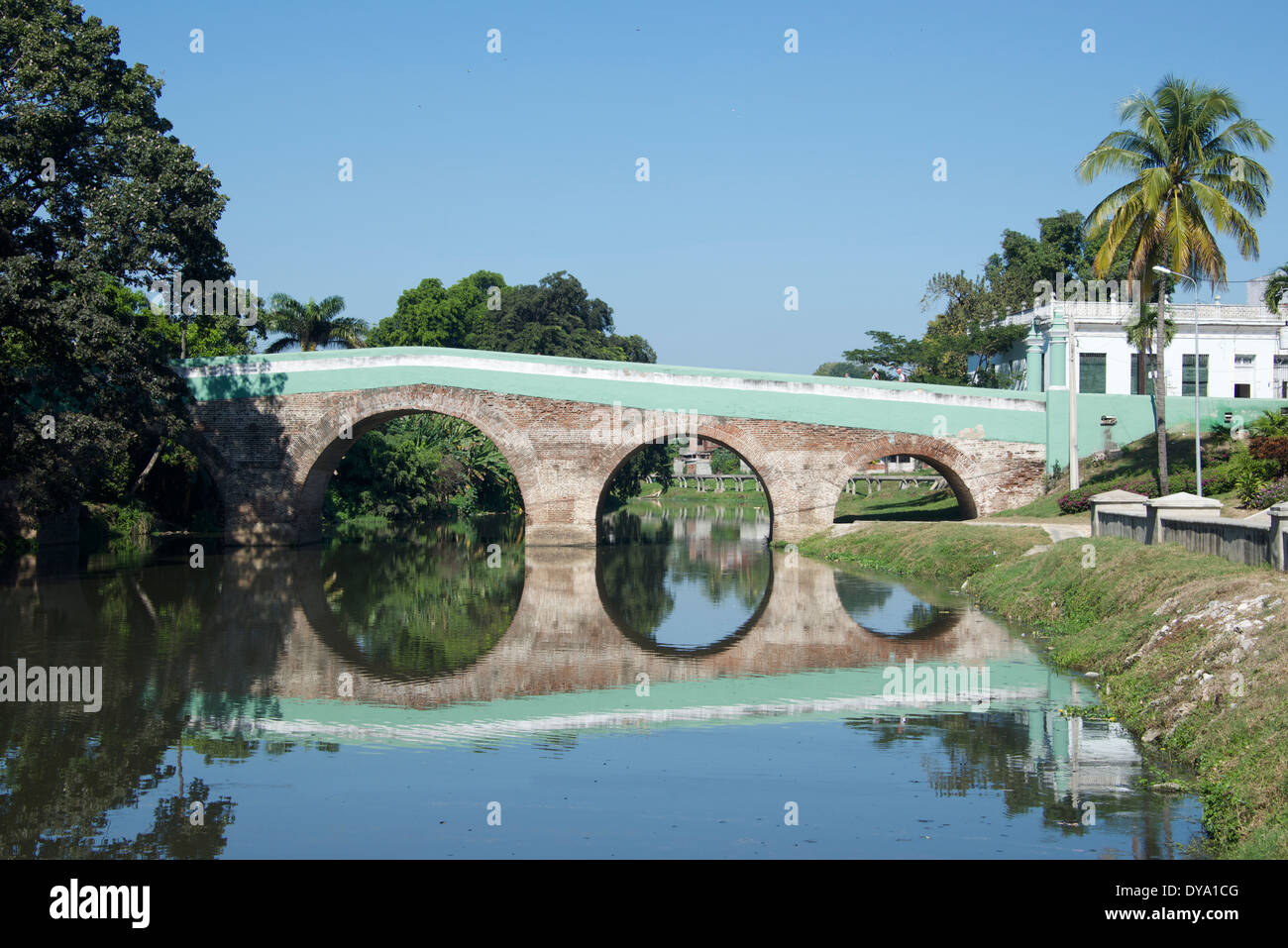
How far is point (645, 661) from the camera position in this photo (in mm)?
12695

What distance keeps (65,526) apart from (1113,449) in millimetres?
24406

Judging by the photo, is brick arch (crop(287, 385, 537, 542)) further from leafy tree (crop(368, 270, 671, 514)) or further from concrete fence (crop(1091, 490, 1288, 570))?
leafy tree (crop(368, 270, 671, 514))

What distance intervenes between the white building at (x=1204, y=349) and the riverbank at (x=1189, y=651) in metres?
18.0

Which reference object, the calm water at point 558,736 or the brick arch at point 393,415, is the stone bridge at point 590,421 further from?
the calm water at point 558,736

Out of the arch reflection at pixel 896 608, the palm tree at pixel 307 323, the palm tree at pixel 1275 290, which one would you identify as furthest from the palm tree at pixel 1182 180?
the palm tree at pixel 307 323

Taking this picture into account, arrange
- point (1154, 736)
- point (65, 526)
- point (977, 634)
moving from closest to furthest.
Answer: point (1154, 736)
point (977, 634)
point (65, 526)

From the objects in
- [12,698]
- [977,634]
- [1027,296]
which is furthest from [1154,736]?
[1027,296]

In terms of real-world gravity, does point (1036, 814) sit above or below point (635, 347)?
below

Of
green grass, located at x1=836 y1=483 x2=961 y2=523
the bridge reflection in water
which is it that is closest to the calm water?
the bridge reflection in water

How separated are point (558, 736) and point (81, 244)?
20035mm

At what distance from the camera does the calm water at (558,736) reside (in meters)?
6.71

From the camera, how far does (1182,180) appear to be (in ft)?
71.7

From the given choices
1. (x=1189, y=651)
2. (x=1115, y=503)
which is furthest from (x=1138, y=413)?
(x=1189, y=651)
